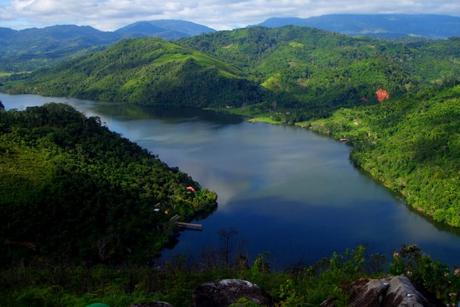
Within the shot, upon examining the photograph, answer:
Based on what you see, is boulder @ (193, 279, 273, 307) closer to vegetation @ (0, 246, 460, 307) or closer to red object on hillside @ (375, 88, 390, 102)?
vegetation @ (0, 246, 460, 307)

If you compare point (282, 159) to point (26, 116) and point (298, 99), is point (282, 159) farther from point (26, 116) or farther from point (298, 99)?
point (298, 99)

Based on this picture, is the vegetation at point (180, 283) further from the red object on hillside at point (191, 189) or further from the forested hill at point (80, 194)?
the red object on hillside at point (191, 189)

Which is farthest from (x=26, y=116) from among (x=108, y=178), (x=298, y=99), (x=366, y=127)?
(x=298, y=99)

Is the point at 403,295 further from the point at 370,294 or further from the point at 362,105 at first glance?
the point at 362,105

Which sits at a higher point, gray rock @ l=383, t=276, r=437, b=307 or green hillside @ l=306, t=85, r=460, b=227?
gray rock @ l=383, t=276, r=437, b=307

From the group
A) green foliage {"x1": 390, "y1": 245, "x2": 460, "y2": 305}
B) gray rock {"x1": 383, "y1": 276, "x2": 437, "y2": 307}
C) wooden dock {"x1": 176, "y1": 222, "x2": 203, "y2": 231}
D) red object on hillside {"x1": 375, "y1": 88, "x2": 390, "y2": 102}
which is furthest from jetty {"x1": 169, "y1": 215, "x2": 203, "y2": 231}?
red object on hillside {"x1": 375, "y1": 88, "x2": 390, "y2": 102}

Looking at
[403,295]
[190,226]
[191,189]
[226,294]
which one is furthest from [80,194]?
[403,295]
